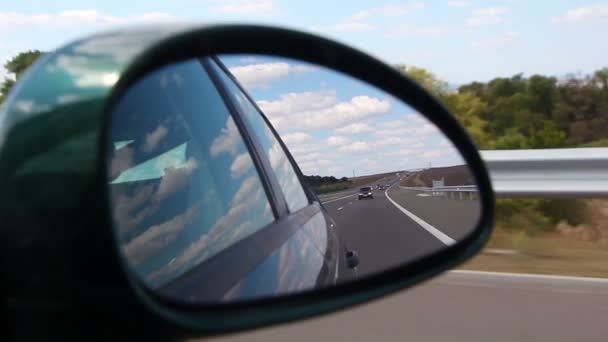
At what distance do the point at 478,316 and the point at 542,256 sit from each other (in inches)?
91.5

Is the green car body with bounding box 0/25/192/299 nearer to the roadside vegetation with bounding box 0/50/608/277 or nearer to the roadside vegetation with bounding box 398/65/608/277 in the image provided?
the roadside vegetation with bounding box 0/50/608/277

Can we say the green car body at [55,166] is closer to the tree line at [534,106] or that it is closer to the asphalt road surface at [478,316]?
the asphalt road surface at [478,316]

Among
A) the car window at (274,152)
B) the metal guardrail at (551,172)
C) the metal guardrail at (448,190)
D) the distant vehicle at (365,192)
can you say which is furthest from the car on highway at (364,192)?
the metal guardrail at (551,172)

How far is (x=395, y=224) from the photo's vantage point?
2.86m

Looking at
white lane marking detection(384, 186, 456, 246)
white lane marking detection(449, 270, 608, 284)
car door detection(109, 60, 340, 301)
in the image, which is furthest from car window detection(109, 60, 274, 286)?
white lane marking detection(449, 270, 608, 284)

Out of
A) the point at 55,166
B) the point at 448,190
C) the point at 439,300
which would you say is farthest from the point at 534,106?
the point at 55,166

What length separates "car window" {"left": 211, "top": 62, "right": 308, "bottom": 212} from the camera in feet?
8.86

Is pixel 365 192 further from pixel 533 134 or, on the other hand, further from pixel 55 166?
pixel 533 134

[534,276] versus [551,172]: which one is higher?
[551,172]

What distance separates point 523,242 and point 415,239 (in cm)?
523

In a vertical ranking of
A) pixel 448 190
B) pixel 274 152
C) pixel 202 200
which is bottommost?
pixel 448 190

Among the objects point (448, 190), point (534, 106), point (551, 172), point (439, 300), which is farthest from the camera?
point (534, 106)

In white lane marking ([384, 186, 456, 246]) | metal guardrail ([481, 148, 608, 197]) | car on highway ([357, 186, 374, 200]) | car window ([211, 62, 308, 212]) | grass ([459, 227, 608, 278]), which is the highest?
car window ([211, 62, 308, 212])

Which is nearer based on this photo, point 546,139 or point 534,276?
point 534,276
